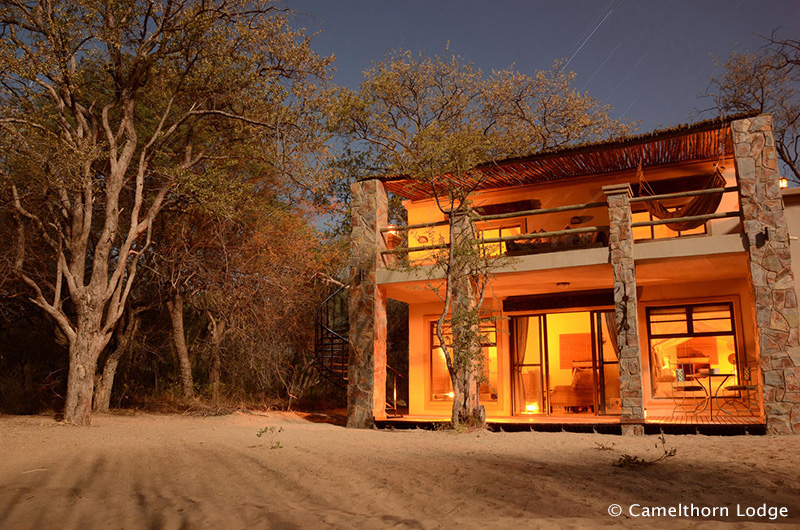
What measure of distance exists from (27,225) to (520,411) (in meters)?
11.0

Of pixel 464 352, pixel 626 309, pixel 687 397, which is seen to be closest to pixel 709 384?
pixel 687 397

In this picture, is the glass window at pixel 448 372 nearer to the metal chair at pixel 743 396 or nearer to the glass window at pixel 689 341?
the glass window at pixel 689 341

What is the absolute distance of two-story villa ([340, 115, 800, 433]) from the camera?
912 centimetres

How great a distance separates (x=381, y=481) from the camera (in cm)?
587

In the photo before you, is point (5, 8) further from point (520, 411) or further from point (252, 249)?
point (520, 411)

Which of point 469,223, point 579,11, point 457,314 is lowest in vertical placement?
point 457,314

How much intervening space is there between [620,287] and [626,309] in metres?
0.40

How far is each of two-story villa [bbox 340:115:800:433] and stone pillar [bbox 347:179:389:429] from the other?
0.03 m

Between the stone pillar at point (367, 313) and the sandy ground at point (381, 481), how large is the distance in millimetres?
2306

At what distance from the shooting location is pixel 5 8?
10930 millimetres

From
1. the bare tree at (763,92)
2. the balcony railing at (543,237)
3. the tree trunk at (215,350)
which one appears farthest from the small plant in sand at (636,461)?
the bare tree at (763,92)

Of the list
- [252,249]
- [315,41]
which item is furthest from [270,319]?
[315,41]

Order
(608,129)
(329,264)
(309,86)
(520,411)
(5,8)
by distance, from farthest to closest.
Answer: (608,129) → (329,264) → (309,86) → (520,411) → (5,8)

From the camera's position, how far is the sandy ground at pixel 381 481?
15.0ft
